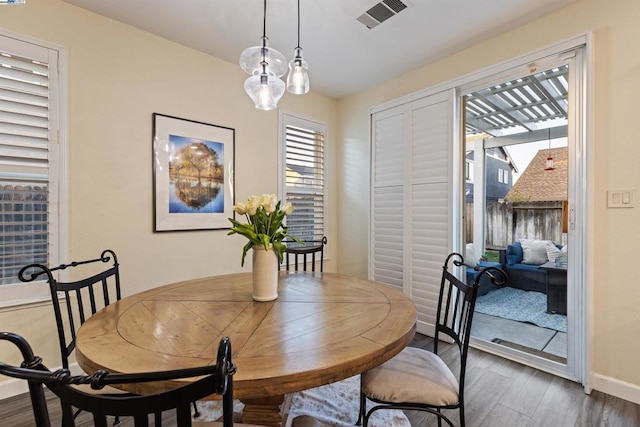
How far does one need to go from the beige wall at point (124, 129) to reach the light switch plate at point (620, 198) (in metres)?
2.96

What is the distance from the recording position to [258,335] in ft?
3.67

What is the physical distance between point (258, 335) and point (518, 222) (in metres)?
3.04

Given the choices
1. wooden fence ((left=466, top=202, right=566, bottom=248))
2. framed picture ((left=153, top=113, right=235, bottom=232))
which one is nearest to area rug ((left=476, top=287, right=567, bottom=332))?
wooden fence ((left=466, top=202, right=566, bottom=248))

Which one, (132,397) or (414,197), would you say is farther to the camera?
(414,197)

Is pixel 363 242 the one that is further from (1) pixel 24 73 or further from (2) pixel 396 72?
(1) pixel 24 73

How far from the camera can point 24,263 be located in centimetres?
202

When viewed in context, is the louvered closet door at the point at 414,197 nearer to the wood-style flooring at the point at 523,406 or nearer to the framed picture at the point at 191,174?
the wood-style flooring at the point at 523,406

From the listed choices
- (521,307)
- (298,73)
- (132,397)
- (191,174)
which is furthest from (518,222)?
(132,397)

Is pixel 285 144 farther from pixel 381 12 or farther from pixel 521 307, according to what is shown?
pixel 521 307

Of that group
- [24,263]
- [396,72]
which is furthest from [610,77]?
[24,263]

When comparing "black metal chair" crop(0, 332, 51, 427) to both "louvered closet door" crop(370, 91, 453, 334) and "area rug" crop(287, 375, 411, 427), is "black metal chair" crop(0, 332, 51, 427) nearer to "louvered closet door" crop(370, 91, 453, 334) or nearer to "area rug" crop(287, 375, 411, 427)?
"area rug" crop(287, 375, 411, 427)

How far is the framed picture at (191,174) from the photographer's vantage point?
259cm

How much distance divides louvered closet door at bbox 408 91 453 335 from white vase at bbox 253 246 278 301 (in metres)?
1.87

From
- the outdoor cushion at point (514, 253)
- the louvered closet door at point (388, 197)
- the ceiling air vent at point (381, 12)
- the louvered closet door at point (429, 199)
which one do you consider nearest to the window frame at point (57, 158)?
the ceiling air vent at point (381, 12)
